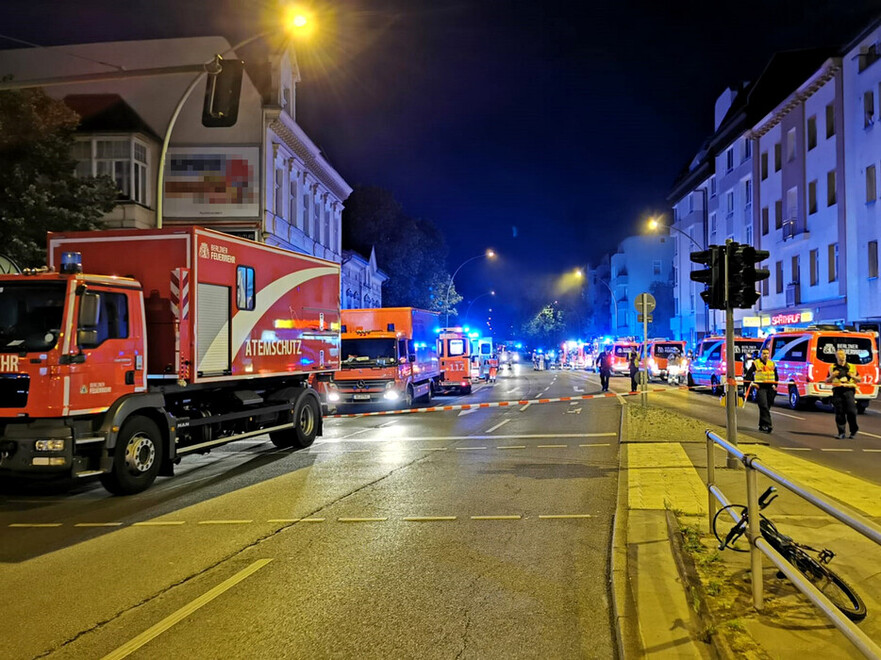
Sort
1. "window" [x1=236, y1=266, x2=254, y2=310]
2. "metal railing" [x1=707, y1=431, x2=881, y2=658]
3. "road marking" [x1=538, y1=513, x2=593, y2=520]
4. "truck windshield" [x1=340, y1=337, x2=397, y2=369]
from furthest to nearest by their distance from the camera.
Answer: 1. "truck windshield" [x1=340, y1=337, x2=397, y2=369]
2. "window" [x1=236, y1=266, x2=254, y2=310]
3. "road marking" [x1=538, y1=513, x2=593, y2=520]
4. "metal railing" [x1=707, y1=431, x2=881, y2=658]

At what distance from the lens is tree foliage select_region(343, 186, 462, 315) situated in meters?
56.1

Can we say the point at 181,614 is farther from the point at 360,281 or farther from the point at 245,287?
the point at 360,281

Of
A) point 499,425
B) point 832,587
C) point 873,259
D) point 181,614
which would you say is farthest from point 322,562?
point 873,259

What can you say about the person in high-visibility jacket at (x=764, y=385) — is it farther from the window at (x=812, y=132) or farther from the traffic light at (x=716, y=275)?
the window at (x=812, y=132)

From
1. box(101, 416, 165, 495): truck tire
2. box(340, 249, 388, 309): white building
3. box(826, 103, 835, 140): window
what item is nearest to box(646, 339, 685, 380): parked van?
box(826, 103, 835, 140): window

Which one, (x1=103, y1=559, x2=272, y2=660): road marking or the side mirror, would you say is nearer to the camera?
(x1=103, y1=559, x2=272, y2=660): road marking

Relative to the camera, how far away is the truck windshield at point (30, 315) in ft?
28.5

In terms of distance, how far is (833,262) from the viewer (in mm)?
33438

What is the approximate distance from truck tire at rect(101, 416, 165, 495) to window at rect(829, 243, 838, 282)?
32.3m

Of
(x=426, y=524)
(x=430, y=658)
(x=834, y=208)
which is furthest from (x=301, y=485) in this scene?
(x=834, y=208)

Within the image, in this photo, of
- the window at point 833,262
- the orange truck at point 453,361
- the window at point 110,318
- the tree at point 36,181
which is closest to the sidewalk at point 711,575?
the window at point 110,318

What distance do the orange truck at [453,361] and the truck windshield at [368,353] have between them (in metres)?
7.95

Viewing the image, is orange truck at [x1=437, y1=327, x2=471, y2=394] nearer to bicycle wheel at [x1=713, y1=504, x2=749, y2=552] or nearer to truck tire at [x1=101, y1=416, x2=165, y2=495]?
truck tire at [x1=101, y1=416, x2=165, y2=495]

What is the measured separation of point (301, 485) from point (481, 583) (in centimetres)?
486
